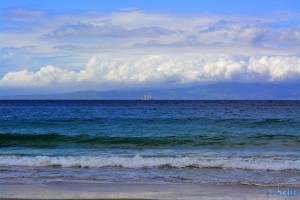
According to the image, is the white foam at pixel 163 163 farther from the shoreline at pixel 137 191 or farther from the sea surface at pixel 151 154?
the shoreline at pixel 137 191

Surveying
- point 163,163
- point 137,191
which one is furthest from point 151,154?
point 137,191

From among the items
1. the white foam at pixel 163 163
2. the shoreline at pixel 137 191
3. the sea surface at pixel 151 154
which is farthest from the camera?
the white foam at pixel 163 163

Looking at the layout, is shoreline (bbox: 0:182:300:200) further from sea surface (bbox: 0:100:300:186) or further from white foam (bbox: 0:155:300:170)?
white foam (bbox: 0:155:300:170)

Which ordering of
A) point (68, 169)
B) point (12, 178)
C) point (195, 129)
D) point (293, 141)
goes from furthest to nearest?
point (195, 129), point (293, 141), point (68, 169), point (12, 178)

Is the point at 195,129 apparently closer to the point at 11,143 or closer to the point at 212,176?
the point at 11,143

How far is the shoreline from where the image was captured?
11305mm

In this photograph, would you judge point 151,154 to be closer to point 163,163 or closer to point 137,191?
point 163,163

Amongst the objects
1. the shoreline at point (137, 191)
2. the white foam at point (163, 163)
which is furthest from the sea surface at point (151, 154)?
the shoreline at point (137, 191)

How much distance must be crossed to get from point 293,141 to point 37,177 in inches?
703

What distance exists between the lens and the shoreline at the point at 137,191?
1130cm

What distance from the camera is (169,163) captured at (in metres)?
17.6

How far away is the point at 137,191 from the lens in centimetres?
1212

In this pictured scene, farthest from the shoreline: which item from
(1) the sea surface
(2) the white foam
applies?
(2) the white foam

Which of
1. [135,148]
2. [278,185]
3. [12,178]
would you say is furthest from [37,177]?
[135,148]
